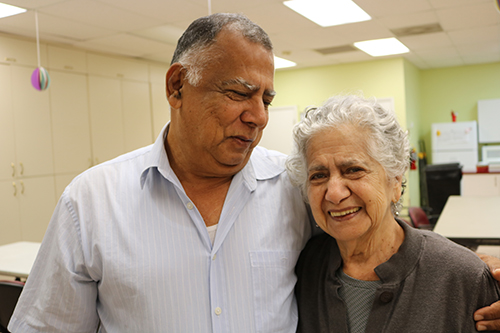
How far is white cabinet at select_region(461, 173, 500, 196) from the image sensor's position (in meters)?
7.25

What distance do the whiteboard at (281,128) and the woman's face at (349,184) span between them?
8.34 metres

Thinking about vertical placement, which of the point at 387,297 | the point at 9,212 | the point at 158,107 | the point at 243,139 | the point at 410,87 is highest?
the point at 410,87

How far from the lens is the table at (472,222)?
11.6 ft

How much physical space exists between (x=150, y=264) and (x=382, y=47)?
7.02 metres

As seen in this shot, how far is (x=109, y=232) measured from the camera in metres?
1.31

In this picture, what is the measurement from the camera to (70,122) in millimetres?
6336

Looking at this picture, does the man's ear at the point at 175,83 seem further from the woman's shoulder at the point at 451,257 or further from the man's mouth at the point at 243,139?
the woman's shoulder at the point at 451,257

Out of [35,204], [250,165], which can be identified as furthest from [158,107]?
[250,165]

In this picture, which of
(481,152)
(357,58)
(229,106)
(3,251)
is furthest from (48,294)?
(481,152)

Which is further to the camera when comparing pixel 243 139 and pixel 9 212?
pixel 9 212

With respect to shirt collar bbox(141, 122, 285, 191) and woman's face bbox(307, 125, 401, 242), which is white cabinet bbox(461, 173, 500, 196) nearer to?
shirt collar bbox(141, 122, 285, 191)

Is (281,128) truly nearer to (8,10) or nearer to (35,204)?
(35,204)

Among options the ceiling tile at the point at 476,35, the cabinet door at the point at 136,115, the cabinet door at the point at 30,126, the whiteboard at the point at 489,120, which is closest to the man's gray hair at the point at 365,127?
the cabinet door at the point at 30,126

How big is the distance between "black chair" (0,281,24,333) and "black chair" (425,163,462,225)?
19.2 ft
